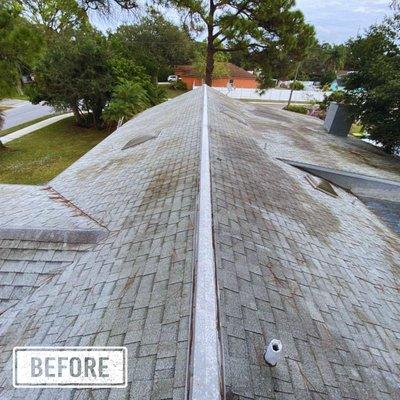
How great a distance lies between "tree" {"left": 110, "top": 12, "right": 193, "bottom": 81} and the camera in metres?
44.6

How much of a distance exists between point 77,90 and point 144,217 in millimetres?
24147

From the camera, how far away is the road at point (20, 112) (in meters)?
32.6

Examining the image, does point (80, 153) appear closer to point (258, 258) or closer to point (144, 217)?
point (144, 217)

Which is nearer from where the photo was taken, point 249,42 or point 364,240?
point 364,240

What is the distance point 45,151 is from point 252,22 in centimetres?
1916

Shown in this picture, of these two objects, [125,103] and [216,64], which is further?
[216,64]

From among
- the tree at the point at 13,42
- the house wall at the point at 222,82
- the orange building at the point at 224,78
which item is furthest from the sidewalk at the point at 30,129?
the orange building at the point at 224,78

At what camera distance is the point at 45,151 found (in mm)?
23953

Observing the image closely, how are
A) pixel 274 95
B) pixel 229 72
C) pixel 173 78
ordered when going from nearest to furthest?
pixel 229 72 → pixel 274 95 → pixel 173 78

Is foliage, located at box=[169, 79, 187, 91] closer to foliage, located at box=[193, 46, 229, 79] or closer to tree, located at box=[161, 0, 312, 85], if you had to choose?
foliage, located at box=[193, 46, 229, 79]

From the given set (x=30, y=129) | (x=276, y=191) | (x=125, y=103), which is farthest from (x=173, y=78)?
(x=276, y=191)

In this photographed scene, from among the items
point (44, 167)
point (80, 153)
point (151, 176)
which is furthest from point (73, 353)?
point (80, 153)

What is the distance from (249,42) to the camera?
1005 inches

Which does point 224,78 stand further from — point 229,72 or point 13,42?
point 13,42
